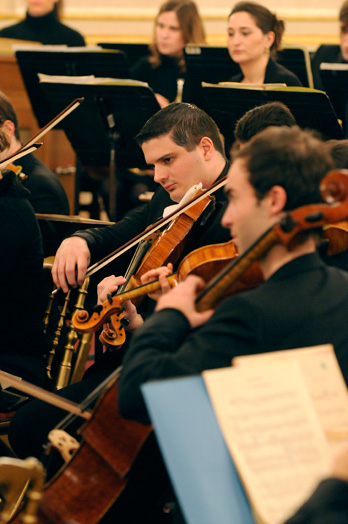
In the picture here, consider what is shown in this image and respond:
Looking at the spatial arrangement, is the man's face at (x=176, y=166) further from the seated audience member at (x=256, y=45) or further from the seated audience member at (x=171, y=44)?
the seated audience member at (x=171, y=44)

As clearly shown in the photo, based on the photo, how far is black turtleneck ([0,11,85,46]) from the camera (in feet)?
15.4

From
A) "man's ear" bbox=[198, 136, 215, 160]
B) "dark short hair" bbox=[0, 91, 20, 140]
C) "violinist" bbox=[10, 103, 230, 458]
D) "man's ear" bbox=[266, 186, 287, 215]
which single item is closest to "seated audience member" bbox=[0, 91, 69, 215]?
"dark short hair" bbox=[0, 91, 20, 140]

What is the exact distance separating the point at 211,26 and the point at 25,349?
4238mm

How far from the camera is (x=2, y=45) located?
4531 mm

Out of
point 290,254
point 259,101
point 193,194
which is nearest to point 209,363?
point 290,254

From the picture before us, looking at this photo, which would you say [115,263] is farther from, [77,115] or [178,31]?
[178,31]

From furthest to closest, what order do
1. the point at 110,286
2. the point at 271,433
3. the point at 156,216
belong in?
the point at 156,216 < the point at 110,286 < the point at 271,433

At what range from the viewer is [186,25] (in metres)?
4.33

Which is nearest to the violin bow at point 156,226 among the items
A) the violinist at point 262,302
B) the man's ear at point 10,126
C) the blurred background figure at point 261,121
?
the blurred background figure at point 261,121

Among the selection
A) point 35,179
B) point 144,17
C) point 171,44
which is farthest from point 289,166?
point 144,17

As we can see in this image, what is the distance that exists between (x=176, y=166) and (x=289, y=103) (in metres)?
0.67

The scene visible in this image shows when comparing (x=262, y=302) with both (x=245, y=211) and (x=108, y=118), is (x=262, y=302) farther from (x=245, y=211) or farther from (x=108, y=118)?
(x=108, y=118)

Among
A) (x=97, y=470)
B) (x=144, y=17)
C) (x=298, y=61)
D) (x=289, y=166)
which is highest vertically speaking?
(x=144, y=17)

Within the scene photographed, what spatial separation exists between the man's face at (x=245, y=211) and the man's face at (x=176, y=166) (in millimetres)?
936
